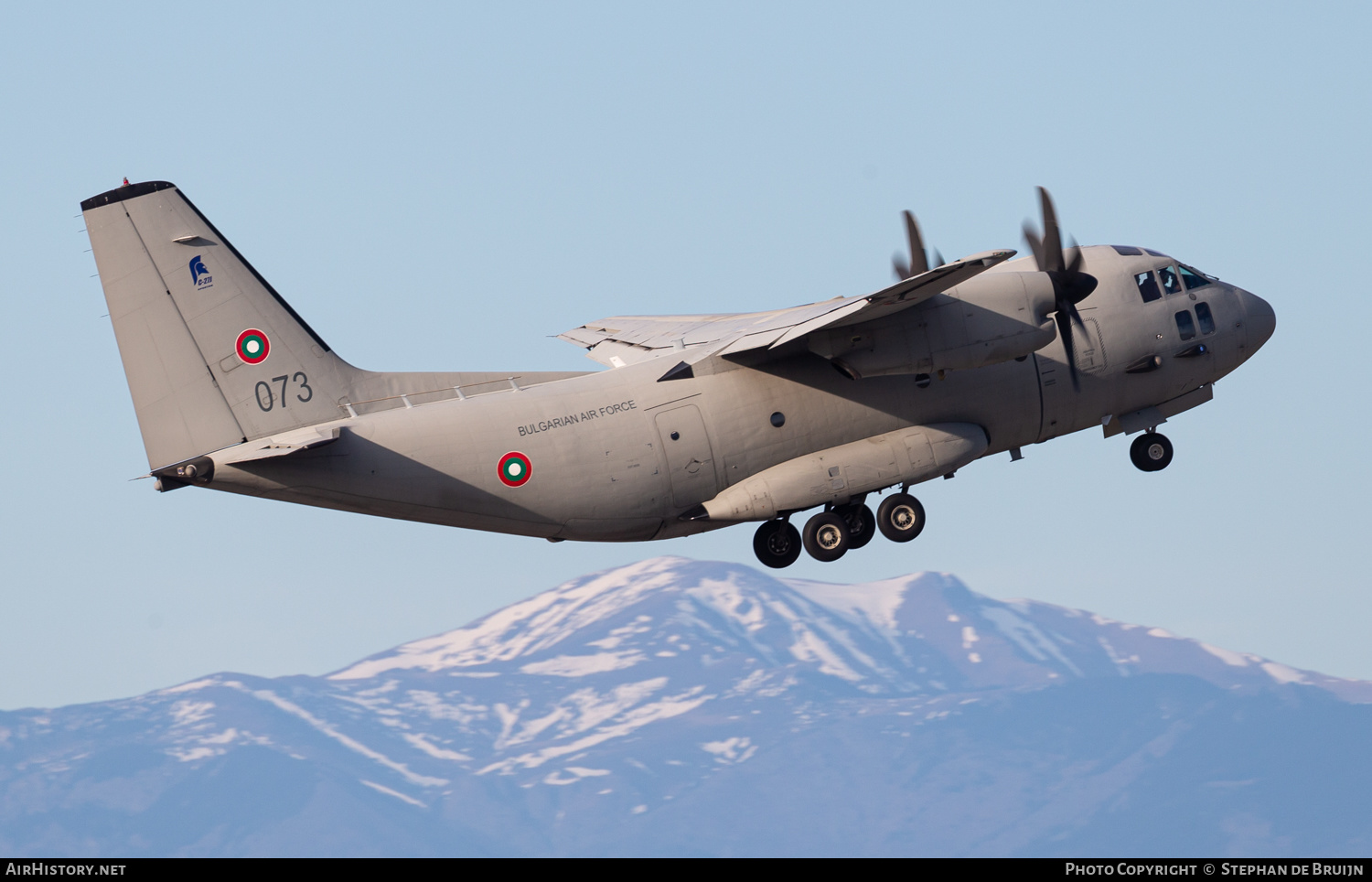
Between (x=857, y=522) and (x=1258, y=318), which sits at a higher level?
(x=1258, y=318)

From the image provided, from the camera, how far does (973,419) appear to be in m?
31.0

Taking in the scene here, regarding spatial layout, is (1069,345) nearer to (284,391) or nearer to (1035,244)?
(1035,244)

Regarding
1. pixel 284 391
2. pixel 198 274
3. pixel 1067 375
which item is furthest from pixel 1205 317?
pixel 198 274

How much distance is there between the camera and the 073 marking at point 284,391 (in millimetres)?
28328

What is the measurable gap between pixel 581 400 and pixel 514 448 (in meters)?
1.53

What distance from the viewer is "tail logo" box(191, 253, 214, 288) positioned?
28125 mm

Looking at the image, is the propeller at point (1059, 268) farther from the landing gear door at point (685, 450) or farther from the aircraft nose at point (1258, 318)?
the landing gear door at point (685, 450)

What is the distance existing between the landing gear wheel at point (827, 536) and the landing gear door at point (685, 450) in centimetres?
233

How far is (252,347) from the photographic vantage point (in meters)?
28.4

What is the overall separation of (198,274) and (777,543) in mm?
11467

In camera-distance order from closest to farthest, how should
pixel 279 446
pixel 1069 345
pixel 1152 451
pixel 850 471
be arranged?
pixel 279 446, pixel 850 471, pixel 1069 345, pixel 1152 451

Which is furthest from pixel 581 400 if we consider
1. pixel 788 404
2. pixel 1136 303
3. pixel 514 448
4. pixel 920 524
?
pixel 1136 303

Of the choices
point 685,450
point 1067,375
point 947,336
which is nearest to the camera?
point 947,336

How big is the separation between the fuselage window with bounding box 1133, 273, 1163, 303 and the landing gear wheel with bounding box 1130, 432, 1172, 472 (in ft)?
9.23
